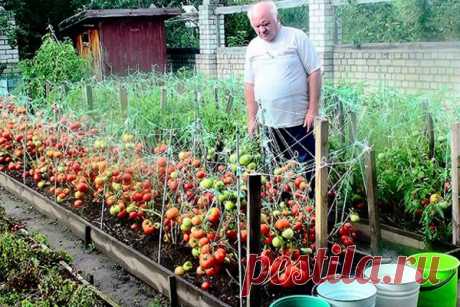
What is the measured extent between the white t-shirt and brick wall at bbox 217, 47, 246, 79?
8191 millimetres

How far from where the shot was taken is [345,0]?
10578mm

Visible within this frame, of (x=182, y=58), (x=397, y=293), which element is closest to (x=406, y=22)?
(x=182, y=58)

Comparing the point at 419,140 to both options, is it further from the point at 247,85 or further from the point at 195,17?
the point at 195,17

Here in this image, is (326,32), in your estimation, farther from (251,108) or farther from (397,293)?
(397,293)

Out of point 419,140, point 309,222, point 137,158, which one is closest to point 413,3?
point 419,140

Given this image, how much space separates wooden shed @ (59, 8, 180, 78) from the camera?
47.5ft

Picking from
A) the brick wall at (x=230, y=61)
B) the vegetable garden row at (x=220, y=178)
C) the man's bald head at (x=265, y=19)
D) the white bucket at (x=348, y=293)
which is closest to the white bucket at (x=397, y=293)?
the white bucket at (x=348, y=293)

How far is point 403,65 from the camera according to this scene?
9781 mm

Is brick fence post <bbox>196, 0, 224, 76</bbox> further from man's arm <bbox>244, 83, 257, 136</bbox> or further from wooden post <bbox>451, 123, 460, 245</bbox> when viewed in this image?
wooden post <bbox>451, 123, 460, 245</bbox>

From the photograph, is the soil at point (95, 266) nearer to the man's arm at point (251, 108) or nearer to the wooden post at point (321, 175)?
the wooden post at point (321, 175)

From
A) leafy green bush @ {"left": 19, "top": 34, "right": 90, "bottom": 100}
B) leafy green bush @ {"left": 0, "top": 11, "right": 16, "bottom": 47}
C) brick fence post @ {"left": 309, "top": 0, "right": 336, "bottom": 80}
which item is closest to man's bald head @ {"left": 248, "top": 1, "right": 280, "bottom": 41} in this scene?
brick fence post @ {"left": 309, "top": 0, "right": 336, "bottom": 80}

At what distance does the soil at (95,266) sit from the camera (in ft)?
13.0

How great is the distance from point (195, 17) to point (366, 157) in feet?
44.8

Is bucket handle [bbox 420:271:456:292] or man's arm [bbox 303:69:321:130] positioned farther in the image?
man's arm [bbox 303:69:321:130]
